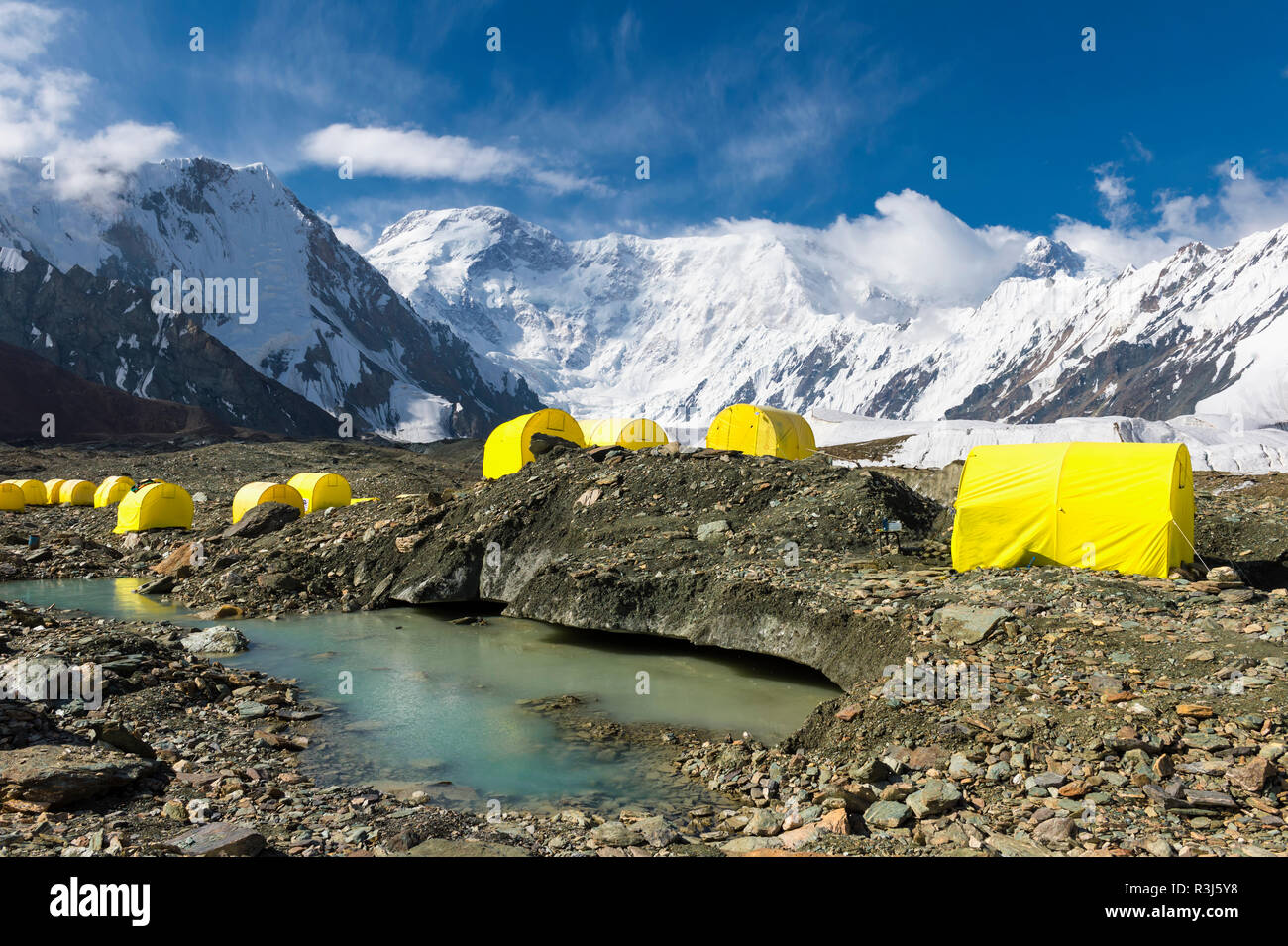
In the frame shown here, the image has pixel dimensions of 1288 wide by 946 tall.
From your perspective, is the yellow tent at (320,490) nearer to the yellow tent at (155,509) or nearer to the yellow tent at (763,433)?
the yellow tent at (155,509)

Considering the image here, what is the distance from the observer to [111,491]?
1421 inches

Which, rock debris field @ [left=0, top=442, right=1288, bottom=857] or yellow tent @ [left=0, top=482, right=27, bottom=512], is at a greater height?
yellow tent @ [left=0, top=482, right=27, bottom=512]

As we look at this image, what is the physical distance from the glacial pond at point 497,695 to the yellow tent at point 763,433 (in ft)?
54.9

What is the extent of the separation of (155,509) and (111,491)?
1200cm

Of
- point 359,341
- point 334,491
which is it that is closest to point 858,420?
point 334,491

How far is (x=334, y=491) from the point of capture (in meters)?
27.9

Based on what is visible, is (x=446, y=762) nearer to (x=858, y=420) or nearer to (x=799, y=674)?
(x=799, y=674)

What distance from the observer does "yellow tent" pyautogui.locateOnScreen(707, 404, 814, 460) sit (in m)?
30.0

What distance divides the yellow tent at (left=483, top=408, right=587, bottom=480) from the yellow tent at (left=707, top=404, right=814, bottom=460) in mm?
6116

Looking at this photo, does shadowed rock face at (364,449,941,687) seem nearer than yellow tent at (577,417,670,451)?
Yes

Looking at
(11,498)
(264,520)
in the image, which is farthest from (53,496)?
(264,520)

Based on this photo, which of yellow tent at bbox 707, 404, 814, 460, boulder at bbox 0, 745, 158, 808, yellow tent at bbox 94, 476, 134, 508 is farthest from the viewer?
yellow tent at bbox 94, 476, 134, 508

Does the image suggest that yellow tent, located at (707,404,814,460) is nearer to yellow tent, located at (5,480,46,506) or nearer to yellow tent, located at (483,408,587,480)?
yellow tent, located at (483,408,587,480)

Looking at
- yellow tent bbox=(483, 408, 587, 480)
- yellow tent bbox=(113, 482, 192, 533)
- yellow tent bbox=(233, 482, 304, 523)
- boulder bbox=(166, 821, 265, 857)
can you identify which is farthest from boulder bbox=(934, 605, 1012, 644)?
yellow tent bbox=(113, 482, 192, 533)
